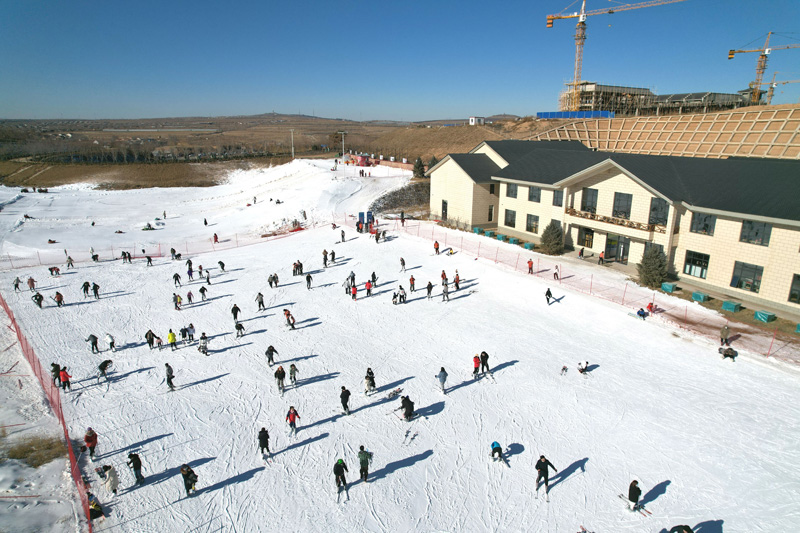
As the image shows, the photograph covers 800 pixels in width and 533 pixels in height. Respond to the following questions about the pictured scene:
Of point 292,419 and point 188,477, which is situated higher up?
point 292,419

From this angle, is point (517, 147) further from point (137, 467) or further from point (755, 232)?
point (137, 467)

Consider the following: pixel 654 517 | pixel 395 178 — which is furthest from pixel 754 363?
pixel 395 178

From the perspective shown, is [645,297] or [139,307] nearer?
[645,297]

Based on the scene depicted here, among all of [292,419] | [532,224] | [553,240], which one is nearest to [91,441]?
[292,419]

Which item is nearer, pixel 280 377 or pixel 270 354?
pixel 280 377

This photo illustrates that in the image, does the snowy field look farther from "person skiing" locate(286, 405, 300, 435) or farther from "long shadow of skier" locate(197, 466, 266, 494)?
"person skiing" locate(286, 405, 300, 435)

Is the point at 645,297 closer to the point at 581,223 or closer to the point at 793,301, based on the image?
the point at 793,301

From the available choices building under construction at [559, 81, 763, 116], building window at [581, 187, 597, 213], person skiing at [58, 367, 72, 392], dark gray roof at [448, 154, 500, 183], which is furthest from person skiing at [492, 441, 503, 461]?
building under construction at [559, 81, 763, 116]
